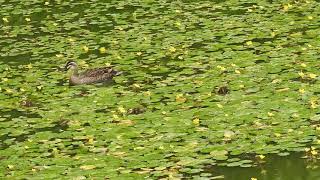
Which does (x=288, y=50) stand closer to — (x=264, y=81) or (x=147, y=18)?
(x=264, y=81)

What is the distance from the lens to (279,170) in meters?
9.44

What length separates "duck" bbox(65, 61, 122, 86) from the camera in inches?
530

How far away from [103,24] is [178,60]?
3680 mm

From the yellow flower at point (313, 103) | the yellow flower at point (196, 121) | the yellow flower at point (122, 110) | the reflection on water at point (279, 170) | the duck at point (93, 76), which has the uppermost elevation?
the yellow flower at point (313, 103)

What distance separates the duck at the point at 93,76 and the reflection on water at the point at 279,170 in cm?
440

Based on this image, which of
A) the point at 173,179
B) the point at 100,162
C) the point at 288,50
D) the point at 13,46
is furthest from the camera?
the point at 13,46

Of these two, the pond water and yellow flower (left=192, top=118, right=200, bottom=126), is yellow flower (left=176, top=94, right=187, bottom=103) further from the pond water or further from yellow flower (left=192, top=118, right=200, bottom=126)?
yellow flower (left=192, top=118, right=200, bottom=126)

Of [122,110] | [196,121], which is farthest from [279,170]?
[122,110]

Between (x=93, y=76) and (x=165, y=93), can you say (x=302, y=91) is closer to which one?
(x=165, y=93)

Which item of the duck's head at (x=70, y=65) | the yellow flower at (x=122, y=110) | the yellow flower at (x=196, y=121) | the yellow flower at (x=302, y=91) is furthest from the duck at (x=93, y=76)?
the yellow flower at (x=302, y=91)

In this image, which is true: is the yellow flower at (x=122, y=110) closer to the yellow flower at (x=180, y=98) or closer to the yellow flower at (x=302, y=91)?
the yellow flower at (x=180, y=98)

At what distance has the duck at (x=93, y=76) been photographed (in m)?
13.5

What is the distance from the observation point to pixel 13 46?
16.5 metres

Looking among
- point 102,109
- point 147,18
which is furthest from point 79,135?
point 147,18
